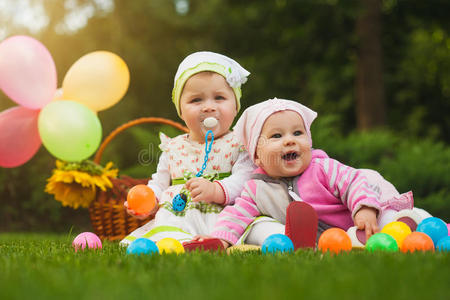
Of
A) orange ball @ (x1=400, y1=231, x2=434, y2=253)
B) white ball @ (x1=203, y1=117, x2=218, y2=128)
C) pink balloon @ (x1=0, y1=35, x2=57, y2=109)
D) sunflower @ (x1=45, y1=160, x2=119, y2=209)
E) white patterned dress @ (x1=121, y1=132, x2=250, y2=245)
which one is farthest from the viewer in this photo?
pink balloon @ (x1=0, y1=35, x2=57, y2=109)

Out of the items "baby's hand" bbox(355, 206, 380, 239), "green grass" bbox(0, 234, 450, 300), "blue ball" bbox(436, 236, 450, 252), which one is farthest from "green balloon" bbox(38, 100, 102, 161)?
"blue ball" bbox(436, 236, 450, 252)

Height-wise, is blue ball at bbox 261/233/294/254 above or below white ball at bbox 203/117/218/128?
below

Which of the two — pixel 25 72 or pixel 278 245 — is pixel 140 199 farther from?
pixel 25 72

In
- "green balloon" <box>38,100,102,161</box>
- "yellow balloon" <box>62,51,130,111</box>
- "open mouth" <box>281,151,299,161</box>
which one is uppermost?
"yellow balloon" <box>62,51,130,111</box>

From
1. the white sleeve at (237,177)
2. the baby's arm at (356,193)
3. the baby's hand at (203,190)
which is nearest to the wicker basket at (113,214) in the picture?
the white sleeve at (237,177)

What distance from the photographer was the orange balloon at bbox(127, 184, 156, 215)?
9.04 ft

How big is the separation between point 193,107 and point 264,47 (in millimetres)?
6777

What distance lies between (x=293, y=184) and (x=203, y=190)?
0.51 m

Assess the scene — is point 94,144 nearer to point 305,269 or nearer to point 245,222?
point 245,222

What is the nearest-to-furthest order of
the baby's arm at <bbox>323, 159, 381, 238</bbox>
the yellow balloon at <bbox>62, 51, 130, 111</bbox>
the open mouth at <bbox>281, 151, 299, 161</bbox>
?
the baby's arm at <bbox>323, 159, 381, 238</bbox> → the open mouth at <bbox>281, 151, 299, 161</bbox> → the yellow balloon at <bbox>62, 51, 130, 111</bbox>

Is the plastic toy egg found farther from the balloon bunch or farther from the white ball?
the balloon bunch

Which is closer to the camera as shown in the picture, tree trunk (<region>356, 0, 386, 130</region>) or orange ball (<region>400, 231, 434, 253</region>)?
orange ball (<region>400, 231, 434, 253</region>)

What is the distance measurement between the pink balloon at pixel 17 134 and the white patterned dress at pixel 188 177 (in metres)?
1.40

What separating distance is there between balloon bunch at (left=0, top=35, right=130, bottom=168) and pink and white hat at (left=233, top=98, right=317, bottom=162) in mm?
1404
